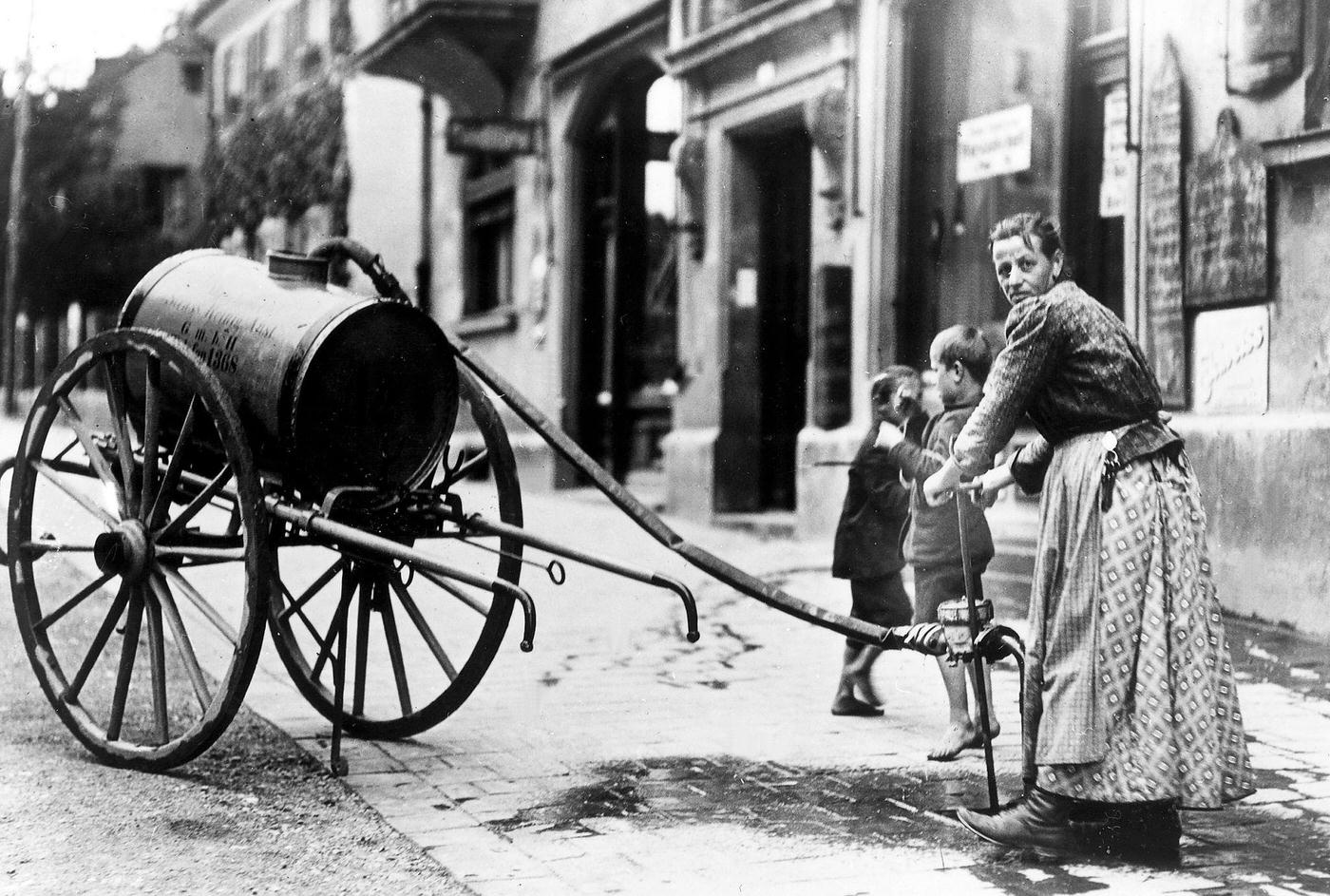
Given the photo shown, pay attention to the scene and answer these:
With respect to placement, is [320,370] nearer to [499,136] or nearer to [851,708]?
[851,708]

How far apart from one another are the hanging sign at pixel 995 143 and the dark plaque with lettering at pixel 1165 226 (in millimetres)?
1365

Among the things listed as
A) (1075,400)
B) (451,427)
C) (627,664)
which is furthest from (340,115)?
(1075,400)

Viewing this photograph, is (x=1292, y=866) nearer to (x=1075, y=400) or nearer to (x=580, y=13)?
(x=1075, y=400)

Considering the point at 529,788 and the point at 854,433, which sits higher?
the point at 854,433

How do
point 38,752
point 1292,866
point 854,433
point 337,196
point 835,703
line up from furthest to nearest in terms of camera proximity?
1. point 337,196
2. point 854,433
3. point 835,703
4. point 38,752
5. point 1292,866

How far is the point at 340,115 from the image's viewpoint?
777 inches

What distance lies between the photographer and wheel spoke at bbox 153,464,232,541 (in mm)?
4676

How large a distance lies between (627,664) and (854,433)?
13.7ft

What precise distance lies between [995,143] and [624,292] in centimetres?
577

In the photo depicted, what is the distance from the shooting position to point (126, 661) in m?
4.74

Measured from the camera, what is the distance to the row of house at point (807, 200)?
23.9 feet

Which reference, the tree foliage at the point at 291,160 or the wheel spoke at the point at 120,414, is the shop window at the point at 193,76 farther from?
the wheel spoke at the point at 120,414

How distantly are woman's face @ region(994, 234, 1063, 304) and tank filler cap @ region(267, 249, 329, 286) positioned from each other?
2.05m

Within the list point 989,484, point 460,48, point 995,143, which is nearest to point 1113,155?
point 995,143
